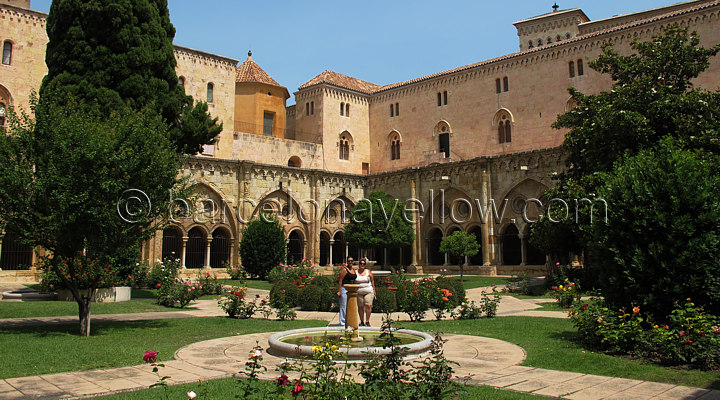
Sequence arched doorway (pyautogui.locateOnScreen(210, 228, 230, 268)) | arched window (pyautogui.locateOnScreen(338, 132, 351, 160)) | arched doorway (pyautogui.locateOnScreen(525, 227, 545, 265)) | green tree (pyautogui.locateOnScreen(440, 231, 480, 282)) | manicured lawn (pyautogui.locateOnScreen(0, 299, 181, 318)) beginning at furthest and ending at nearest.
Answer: arched window (pyautogui.locateOnScreen(338, 132, 351, 160))
arched doorway (pyautogui.locateOnScreen(210, 228, 230, 268))
arched doorway (pyautogui.locateOnScreen(525, 227, 545, 265))
green tree (pyautogui.locateOnScreen(440, 231, 480, 282))
manicured lawn (pyautogui.locateOnScreen(0, 299, 181, 318))

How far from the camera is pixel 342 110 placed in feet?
120

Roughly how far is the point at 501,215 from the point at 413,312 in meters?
17.4

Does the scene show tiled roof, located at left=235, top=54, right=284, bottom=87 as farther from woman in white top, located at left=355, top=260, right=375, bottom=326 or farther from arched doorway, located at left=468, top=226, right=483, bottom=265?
woman in white top, located at left=355, top=260, right=375, bottom=326

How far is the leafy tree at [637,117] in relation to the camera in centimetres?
1504

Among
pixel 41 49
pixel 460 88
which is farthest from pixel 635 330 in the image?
pixel 41 49

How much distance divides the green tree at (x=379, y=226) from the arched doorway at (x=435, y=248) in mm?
2299

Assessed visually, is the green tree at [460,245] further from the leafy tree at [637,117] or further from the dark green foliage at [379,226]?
the leafy tree at [637,117]

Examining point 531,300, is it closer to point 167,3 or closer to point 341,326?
point 341,326

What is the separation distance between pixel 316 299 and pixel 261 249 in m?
11.0

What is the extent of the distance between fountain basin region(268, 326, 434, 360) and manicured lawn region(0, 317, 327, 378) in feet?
5.29

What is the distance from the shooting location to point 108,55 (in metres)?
17.5

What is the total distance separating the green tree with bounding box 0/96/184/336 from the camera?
9.01 m

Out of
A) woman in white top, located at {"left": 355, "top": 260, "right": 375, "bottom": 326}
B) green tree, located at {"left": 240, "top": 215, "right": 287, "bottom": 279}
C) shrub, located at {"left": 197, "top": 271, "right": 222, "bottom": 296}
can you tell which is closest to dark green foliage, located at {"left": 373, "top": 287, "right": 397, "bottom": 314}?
woman in white top, located at {"left": 355, "top": 260, "right": 375, "bottom": 326}

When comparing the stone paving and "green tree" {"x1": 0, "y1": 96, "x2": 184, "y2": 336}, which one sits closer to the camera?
the stone paving
